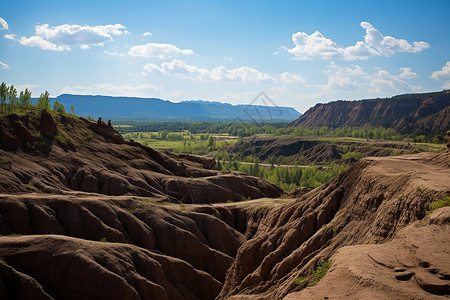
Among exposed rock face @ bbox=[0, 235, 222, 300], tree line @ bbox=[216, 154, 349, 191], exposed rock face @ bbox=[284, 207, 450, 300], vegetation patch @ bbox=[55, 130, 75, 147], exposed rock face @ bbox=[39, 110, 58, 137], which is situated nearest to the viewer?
exposed rock face @ bbox=[284, 207, 450, 300]

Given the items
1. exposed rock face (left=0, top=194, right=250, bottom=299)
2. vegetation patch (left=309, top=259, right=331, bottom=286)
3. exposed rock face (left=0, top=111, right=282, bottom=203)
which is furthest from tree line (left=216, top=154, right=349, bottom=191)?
vegetation patch (left=309, top=259, right=331, bottom=286)

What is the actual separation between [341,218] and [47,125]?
202 feet

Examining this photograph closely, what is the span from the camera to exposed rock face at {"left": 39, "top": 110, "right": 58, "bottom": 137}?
7960 cm

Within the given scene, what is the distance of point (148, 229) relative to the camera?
55906 mm

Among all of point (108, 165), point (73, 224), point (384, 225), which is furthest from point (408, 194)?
point (108, 165)

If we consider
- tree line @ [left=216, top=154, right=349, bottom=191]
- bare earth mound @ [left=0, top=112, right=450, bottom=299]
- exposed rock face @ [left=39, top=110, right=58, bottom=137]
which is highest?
exposed rock face @ [left=39, top=110, right=58, bottom=137]

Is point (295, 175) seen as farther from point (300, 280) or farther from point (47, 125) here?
point (300, 280)

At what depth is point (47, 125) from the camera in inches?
3177

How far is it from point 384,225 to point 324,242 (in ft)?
21.3

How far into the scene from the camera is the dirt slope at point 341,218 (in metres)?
30.2

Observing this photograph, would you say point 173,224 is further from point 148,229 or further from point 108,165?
point 108,165

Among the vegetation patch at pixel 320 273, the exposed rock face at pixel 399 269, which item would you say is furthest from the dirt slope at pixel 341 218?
the exposed rock face at pixel 399 269

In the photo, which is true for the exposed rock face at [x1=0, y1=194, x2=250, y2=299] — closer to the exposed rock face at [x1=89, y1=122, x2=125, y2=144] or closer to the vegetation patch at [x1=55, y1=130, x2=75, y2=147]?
the vegetation patch at [x1=55, y1=130, x2=75, y2=147]

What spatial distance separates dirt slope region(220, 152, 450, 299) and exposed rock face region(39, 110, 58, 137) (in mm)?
49228
